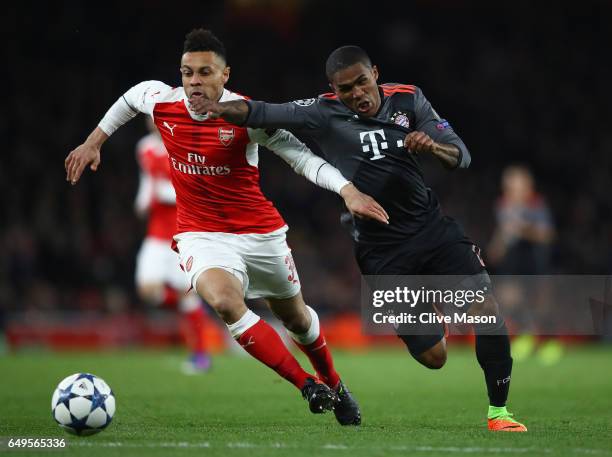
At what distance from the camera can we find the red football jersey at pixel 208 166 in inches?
234

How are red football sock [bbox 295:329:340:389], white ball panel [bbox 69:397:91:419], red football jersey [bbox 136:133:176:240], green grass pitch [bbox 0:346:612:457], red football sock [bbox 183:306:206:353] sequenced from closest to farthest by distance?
green grass pitch [bbox 0:346:612:457] → white ball panel [bbox 69:397:91:419] → red football sock [bbox 295:329:340:389] → red football jersey [bbox 136:133:176:240] → red football sock [bbox 183:306:206:353]

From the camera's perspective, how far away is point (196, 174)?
6043mm

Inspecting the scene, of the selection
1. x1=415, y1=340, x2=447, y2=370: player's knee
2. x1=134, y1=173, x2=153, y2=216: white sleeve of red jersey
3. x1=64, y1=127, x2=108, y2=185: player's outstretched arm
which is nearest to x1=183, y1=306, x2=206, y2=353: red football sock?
x1=134, y1=173, x2=153, y2=216: white sleeve of red jersey

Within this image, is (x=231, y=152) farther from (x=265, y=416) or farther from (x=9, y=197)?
(x=9, y=197)

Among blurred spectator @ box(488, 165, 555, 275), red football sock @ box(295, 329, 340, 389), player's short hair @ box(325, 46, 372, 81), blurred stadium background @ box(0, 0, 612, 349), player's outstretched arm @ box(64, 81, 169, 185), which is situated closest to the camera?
player's short hair @ box(325, 46, 372, 81)

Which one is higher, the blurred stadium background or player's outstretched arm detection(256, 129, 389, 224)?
the blurred stadium background

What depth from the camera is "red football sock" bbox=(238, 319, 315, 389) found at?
18.6 feet

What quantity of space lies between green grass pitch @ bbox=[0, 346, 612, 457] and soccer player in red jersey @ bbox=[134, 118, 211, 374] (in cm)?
49

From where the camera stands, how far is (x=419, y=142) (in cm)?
522

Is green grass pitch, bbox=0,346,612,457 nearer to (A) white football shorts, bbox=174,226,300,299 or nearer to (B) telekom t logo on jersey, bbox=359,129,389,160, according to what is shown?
(A) white football shorts, bbox=174,226,300,299

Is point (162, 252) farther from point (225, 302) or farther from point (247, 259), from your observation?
point (225, 302)

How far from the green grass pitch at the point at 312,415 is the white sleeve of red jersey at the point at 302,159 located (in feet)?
4.68

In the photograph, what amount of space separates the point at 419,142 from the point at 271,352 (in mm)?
1478

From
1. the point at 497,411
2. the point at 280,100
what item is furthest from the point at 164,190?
the point at 280,100
